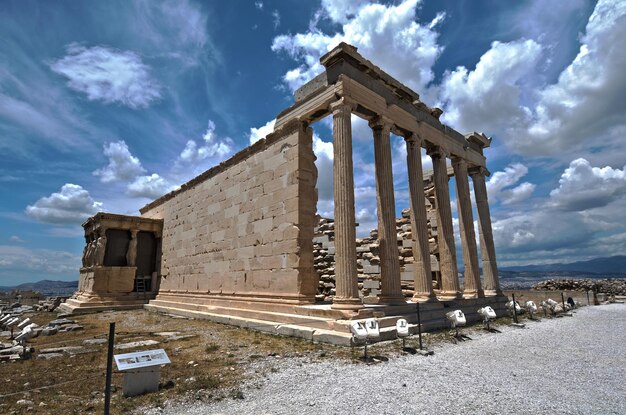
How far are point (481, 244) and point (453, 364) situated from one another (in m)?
11.5

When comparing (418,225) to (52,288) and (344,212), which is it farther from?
(52,288)

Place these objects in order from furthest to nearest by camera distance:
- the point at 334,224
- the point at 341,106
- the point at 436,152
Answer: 1. the point at 436,152
2. the point at 341,106
3. the point at 334,224

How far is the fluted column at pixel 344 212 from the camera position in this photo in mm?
9547

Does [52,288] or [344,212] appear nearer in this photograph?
[344,212]

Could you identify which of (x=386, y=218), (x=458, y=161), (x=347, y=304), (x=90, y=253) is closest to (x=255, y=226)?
(x=386, y=218)

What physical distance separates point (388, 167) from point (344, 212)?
286 cm

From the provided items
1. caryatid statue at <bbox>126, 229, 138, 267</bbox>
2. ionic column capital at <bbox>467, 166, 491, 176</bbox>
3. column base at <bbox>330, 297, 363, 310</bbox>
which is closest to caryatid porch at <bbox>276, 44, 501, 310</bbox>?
column base at <bbox>330, 297, 363, 310</bbox>

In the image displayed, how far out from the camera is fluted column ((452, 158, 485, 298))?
601 inches

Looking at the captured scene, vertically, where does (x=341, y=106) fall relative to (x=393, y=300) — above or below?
above

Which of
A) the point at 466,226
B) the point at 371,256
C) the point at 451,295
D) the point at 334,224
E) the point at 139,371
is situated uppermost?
the point at 466,226

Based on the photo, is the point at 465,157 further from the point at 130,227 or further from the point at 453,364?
the point at 130,227

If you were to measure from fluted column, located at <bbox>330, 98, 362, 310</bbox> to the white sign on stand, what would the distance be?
497cm

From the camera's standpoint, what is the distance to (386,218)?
11.5 meters

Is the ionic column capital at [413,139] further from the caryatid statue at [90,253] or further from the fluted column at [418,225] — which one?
the caryatid statue at [90,253]
